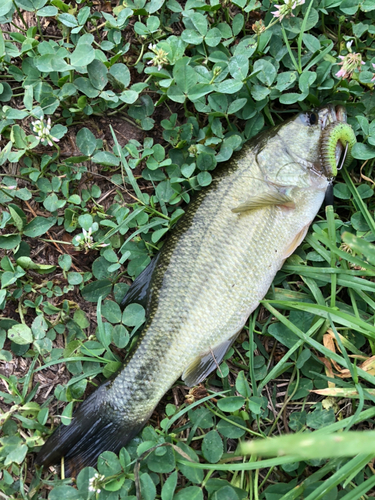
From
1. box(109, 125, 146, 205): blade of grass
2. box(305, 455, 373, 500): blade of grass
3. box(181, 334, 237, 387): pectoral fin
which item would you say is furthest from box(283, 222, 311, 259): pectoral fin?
box(305, 455, 373, 500): blade of grass

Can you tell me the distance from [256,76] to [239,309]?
170cm

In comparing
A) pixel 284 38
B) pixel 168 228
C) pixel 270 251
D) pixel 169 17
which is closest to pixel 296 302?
pixel 270 251

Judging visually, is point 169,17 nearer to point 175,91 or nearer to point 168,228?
point 175,91

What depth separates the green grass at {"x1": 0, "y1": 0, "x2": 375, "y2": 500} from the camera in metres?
2.62

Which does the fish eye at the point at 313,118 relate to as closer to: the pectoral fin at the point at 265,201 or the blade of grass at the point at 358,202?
the blade of grass at the point at 358,202

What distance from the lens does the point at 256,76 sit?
2.82 m

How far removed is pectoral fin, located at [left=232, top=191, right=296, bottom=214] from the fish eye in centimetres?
58

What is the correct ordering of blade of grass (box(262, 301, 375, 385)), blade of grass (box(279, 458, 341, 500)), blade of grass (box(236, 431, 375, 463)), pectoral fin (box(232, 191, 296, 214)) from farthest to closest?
pectoral fin (box(232, 191, 296, 214))
blade of grass (box(262, 301, 375, 385))
blade of grass (box(279, 458, 341, 500))
blade of grass (box(236, 431, 375, 463))

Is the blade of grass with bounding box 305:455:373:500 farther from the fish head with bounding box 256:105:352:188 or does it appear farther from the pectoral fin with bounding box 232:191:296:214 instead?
the fish head with bounding box 256:105:352:188

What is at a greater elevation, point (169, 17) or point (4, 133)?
point (169, 17)

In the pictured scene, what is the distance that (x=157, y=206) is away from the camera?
9.63 ft

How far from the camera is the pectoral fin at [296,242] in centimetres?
278

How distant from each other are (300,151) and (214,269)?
43.0 inches

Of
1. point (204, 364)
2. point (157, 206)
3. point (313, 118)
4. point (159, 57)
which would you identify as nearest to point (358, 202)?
point (313, 118)
